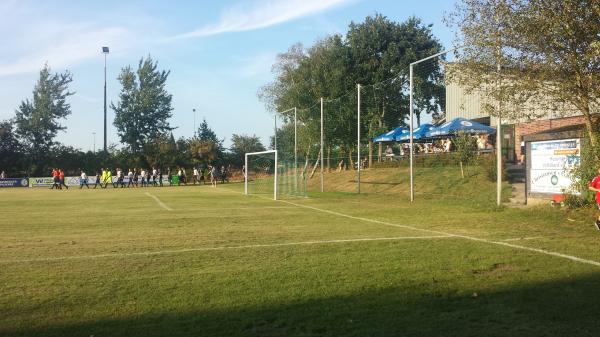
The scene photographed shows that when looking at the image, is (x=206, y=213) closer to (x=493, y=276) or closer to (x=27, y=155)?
(x=493, y=276)

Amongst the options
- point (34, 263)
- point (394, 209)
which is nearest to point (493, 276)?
point (34, 263)

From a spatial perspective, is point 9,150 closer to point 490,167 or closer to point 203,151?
point 203,151

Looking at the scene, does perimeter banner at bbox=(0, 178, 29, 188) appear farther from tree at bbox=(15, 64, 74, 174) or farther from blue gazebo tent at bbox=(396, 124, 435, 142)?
blue gazebo tent at bbox=(396, 124, 435, 142)

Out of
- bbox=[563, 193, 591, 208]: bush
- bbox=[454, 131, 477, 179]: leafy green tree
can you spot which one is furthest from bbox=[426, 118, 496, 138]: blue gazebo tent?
bbox=[563, 193, 591, 208]: bush

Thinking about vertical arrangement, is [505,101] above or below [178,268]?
above

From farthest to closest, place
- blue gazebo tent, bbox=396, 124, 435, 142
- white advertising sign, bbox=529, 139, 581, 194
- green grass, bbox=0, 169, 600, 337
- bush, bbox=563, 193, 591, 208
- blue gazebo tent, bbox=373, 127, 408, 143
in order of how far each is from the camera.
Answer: blue gazebo tent, bbox=373, 127, 408, 143, blue gazebo tent, bbox=396, 124, 435, 142, white advertising sign, bbox=529, 139, 581, 194, bush, bbox=563, 193, 591, 208, green grass, bbox=0, 169, 600, 337

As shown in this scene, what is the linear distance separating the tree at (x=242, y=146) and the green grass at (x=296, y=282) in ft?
176

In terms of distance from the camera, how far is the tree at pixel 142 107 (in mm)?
72750

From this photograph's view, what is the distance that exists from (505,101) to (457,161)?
10187 mm

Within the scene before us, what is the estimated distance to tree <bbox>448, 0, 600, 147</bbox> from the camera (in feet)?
40.4

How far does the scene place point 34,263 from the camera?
863 centimetres

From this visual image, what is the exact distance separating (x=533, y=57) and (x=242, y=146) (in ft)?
196

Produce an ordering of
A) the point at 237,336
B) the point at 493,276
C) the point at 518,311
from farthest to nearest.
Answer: the point at 493,276 → the point at 518,311 → the point at 237,336

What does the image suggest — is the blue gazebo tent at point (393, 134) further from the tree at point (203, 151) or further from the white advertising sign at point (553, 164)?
the tree at point (203, 151)
